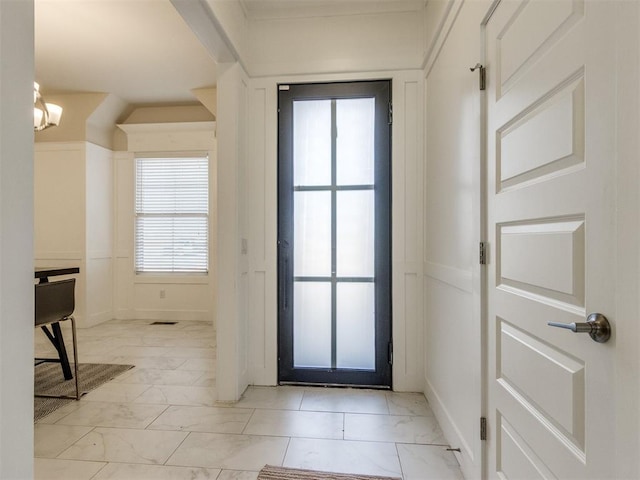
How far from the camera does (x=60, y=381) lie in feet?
8.95

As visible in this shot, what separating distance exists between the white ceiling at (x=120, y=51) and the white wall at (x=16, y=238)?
2519 mm

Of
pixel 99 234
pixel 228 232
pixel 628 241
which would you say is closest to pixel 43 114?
pixel 99 234

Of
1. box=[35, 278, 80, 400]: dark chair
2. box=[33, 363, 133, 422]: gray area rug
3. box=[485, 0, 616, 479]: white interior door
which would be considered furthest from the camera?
box=[33, 363, 133, 422]: gray area rug

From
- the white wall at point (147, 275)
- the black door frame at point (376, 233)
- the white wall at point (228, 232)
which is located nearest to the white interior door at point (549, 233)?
the black door frame at point (376, 233)

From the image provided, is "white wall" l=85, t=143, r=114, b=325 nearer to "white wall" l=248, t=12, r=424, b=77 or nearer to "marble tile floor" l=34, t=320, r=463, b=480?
"marble tile floor" l=34, t=320, r=463, b=480

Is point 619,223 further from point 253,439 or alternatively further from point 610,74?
point 253,439

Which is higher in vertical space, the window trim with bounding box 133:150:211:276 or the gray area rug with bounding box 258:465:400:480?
the window trim with bounding box 133:150:211:276

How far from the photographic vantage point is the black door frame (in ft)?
8.46

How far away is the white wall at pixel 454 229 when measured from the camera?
1.50 meters

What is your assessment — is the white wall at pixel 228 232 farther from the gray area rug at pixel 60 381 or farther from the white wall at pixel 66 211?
the white wall at pixel 66 211

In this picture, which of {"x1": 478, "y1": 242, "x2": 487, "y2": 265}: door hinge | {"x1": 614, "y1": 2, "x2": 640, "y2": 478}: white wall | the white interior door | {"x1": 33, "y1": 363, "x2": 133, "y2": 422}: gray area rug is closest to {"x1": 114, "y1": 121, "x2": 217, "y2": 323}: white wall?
{"x1": 33, "y1": 363, "x2": 133, "y2": 422}: gray area rug

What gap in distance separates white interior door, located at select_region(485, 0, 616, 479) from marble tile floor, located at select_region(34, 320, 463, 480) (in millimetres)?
638

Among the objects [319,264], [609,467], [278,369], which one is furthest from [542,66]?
[278,369]

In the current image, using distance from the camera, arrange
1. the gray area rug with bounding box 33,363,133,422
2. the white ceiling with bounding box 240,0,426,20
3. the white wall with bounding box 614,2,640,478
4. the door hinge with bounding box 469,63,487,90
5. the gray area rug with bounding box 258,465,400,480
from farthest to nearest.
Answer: the white ceiling with bounding box 240,0,426,20, the gray area rug with bounding box 33,363,133,422, the gray area rug with bounding box 258,465,400,480, the door hinge with bounding box 469,63,487,90, the white wall with bounding box 614,2,640,478
